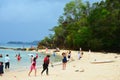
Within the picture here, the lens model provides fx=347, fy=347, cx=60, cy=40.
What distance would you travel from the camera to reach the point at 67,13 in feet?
369

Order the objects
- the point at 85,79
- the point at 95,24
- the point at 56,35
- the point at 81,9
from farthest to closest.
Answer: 1. the point at 56,35
2. the point at 81,9
3. the point at 95,24
4. the point at 85,79

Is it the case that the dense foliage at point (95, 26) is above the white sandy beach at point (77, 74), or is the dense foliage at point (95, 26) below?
above

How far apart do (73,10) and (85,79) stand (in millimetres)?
89293

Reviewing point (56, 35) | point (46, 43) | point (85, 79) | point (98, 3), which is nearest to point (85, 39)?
point (98, 3)

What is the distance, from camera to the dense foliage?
77000 millimetres

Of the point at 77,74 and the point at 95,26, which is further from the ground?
A: the point at 95,26

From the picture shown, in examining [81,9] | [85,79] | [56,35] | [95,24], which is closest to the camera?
[85,79]

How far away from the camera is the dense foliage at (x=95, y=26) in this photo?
77000mm

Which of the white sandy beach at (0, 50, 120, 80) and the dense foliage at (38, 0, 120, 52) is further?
the dense foliage at (38, 0, 120, 52)

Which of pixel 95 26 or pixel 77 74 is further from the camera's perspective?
pixel 95 26

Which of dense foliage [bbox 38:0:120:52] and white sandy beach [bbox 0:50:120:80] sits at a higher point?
dense foliage [bbox 38:0:120:52]

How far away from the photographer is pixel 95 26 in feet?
268

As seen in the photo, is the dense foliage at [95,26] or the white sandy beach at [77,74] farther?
the dense foliage at [95,26]

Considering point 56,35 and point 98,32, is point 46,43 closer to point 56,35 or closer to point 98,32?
point 56,35
